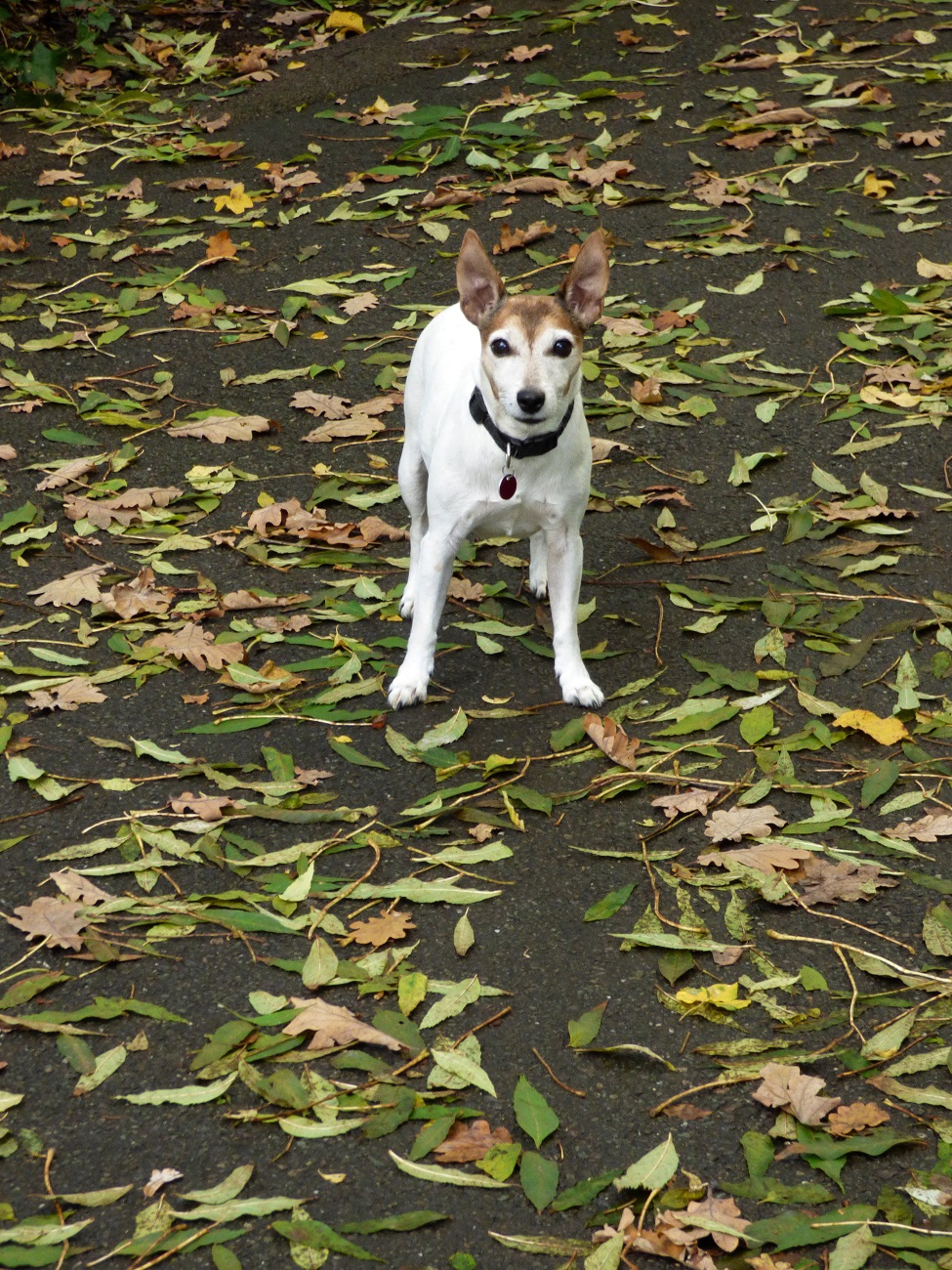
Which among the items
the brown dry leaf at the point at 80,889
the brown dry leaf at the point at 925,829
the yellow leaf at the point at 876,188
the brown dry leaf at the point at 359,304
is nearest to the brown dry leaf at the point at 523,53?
the yellow leaf at the point at 876,188

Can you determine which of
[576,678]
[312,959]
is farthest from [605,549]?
[312,959]

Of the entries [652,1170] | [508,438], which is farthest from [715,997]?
[508,438]

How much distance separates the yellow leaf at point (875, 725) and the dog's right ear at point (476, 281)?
5.68ft

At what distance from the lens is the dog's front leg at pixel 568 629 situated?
4.61 m

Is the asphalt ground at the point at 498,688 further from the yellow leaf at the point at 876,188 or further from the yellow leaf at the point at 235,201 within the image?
the yellow leaf at the point at 235,201

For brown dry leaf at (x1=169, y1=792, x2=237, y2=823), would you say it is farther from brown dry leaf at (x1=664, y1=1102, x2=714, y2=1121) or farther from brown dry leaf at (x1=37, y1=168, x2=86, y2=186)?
brown dry leaf at (x1=37, y1=168, x2=86, y2=186)

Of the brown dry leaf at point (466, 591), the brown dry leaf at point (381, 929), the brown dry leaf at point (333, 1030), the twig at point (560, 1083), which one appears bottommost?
the brown dry leaf at point (466, 591)

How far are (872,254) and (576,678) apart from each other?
13.3 feet

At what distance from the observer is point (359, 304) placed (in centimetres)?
738

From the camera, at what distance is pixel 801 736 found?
452 centimetres

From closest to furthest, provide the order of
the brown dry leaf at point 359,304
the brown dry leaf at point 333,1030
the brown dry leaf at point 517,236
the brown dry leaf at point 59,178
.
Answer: the brown dry leaf at point 333,1030
the brown dry leaf at point 359,304
the brown dry leaf at point 517,236
the brown dry leaf at point 59,178

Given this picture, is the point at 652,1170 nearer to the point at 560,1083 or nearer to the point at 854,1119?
the point at 560,1083

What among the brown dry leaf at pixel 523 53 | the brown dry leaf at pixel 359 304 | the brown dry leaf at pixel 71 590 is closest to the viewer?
the brown dry leaf at pixel 71 590

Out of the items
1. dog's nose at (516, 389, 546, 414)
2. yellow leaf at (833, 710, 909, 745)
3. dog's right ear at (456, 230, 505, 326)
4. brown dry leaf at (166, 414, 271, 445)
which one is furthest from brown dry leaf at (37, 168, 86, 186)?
yellow leaf at (833, 710, 909, 745)
